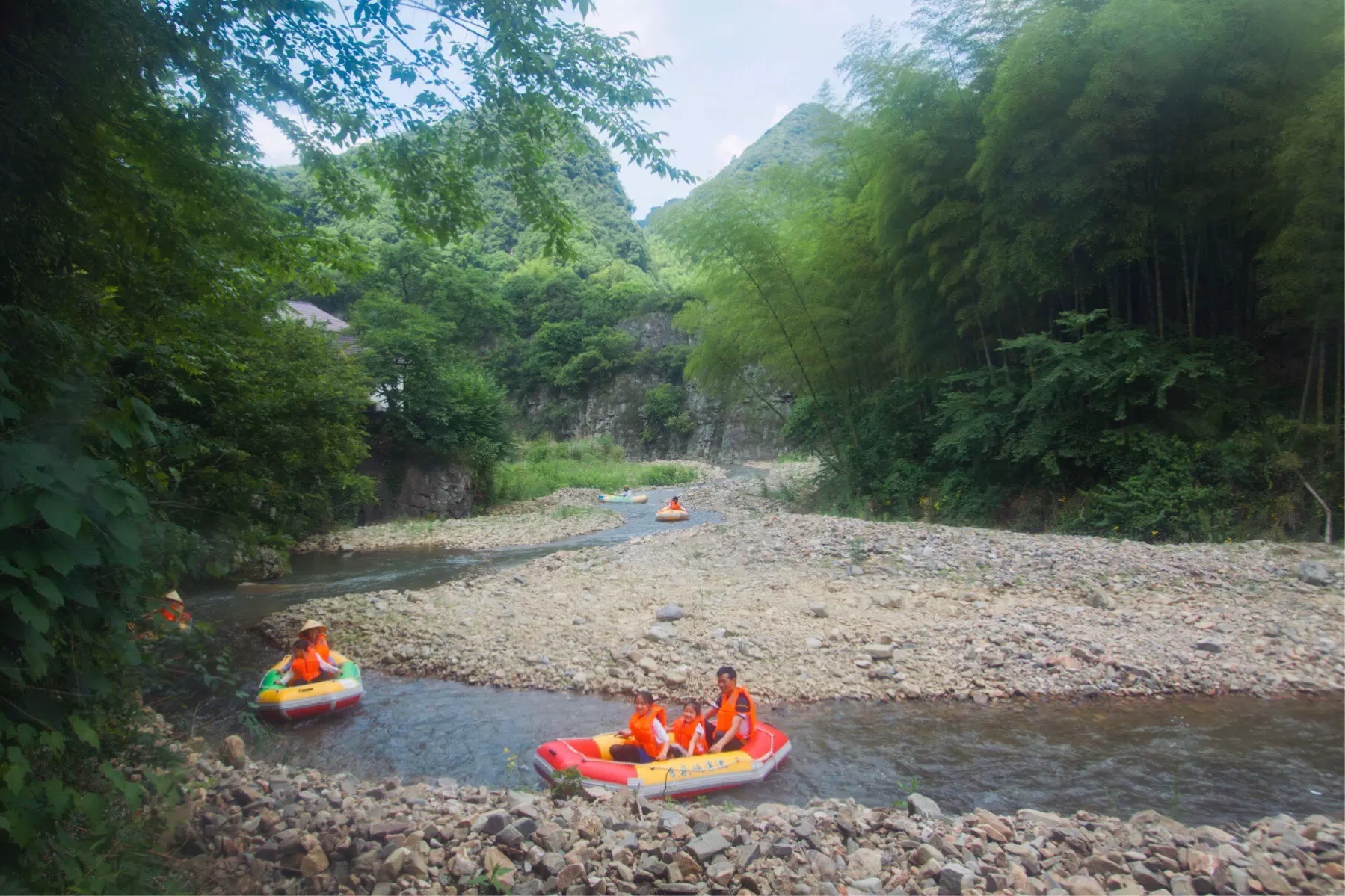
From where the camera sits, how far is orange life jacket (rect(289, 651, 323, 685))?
6.36m

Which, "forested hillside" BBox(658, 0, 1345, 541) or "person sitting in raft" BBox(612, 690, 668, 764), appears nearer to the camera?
"person sitting in raft" BBox(612, 690, 668, 764)

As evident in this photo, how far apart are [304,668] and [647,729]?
3.36m

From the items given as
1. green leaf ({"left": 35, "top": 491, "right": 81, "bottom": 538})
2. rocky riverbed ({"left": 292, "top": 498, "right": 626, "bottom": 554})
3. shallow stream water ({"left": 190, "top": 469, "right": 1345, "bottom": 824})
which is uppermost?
green leaf ({"left": 35, "top": 491, "right": 81, "bottom": 538})

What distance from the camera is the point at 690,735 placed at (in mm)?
5023

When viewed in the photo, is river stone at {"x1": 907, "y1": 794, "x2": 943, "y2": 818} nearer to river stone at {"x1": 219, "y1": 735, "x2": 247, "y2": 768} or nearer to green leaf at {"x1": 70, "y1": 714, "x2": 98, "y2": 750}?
green leaf at {"x1": 70, "y1": 714, "x2": 98, "y2": 750}

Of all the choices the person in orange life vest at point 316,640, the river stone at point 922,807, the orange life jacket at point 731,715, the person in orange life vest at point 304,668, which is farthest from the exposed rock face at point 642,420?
the river stone at point 922,807

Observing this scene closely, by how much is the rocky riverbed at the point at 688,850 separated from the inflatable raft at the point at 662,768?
0.86 metres

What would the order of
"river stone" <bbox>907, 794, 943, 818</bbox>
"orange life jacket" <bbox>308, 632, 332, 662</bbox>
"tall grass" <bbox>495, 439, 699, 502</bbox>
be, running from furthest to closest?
"tall grass" <bbox>495, 439, 699, 502</bbox> < "orange life jacket" <bbox>308, 632, 332, 662</bbox> < "river stone" <bbox>907, 794, 943, 818</bbox>

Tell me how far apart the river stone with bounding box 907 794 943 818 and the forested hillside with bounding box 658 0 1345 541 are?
7361 millimetres

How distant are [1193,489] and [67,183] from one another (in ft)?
36.5

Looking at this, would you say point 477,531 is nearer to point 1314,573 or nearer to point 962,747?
point 962,747

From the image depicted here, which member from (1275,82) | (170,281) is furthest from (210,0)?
(1275,82)

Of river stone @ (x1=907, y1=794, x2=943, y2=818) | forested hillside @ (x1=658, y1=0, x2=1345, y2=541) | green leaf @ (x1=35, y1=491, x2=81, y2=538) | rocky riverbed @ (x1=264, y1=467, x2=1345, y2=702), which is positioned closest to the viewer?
green leaf @ (x1=35, y1=491, x2=81, y2=538)

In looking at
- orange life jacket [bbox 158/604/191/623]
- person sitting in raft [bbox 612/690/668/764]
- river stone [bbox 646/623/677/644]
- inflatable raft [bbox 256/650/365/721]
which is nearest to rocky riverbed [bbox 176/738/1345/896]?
orange life jacket [bbox 158/604/191/623]
